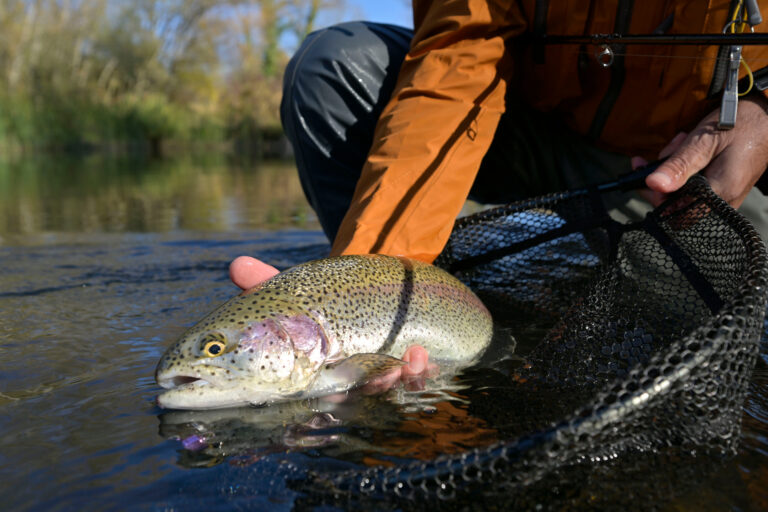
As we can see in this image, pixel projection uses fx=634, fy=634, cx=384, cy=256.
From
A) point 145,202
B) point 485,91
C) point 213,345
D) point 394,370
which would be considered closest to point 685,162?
point 485,91

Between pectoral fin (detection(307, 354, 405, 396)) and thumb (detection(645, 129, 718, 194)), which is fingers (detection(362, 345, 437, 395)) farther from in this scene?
thumb (detection(645, 129, 718, 194))

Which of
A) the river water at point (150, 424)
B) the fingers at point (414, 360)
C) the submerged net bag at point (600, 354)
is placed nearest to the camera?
the submerged net bag at point (600, 354)

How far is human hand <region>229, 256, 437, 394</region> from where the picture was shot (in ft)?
6.56

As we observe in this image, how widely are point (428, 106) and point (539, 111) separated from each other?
1.00 meters

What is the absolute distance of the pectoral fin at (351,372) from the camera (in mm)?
1887

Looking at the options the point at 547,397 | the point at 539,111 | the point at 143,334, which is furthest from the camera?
the point at 539,111

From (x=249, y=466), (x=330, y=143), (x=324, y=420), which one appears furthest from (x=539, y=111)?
(x=249, y=466)

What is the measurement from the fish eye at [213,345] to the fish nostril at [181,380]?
0.33 ft

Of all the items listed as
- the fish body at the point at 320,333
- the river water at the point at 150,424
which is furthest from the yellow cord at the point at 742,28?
the fish body at the point at 320,333

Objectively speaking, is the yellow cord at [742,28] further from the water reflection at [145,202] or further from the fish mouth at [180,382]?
the water reflection at [145,202]

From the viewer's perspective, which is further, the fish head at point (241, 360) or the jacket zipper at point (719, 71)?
the jacket zipper at point (719, 71)

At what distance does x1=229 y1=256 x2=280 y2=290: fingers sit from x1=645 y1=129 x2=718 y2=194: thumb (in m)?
1.43

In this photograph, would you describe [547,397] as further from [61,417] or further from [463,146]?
[61,417]

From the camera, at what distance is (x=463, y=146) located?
2732mm
